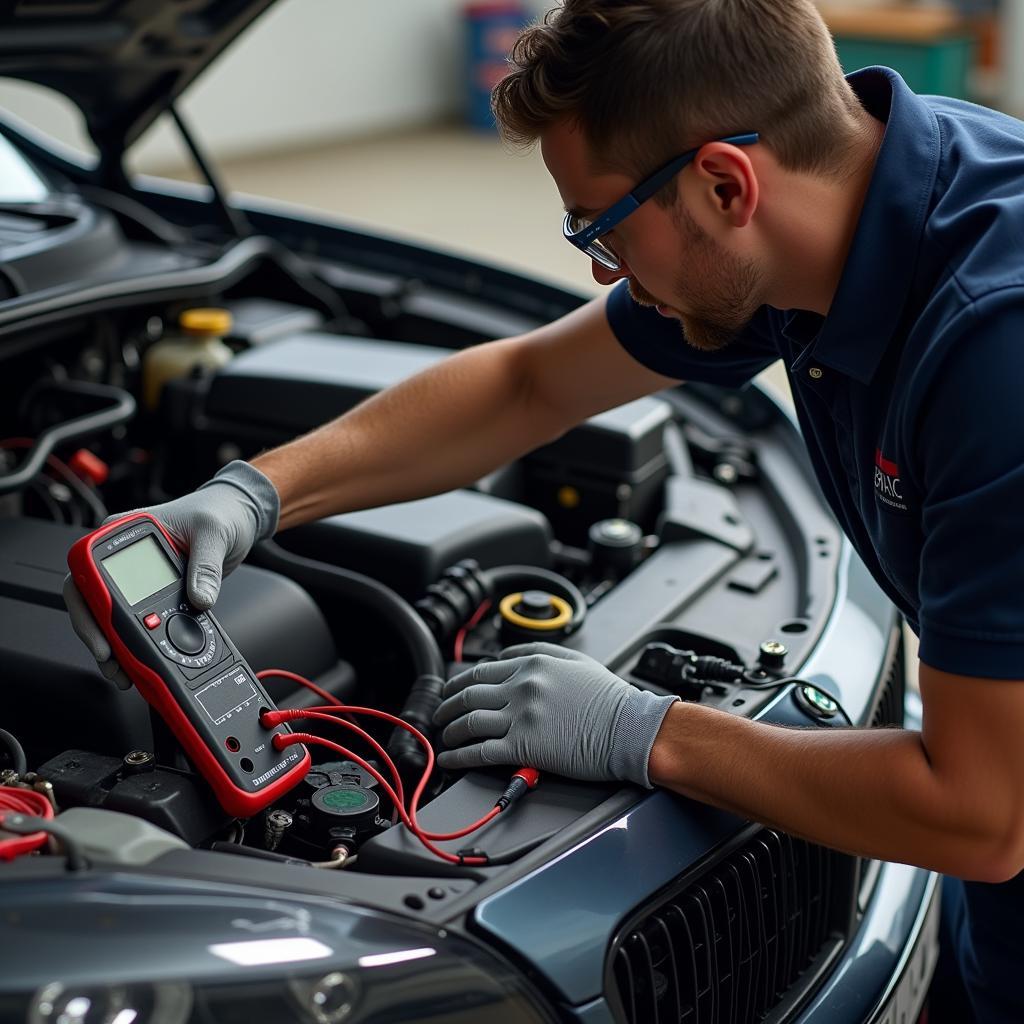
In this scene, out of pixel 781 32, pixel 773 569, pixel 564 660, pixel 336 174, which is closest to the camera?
pixel 781 32

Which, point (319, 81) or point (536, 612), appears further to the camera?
point (319, 81)

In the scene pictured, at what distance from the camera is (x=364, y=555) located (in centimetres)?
166

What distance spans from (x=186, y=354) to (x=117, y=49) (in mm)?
488

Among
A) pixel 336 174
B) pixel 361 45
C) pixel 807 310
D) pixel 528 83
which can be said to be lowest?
pixel 336 174

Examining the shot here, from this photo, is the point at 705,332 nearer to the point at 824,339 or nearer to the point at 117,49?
the point at 824,339

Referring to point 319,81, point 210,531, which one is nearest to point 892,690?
point 210,531

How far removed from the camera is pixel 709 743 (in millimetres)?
1237

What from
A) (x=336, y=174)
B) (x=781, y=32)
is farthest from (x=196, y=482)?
(x=336, y=174)

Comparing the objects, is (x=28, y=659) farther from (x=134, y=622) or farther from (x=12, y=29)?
(x=12, y=29)

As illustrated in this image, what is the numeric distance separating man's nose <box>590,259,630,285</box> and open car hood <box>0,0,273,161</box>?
3.26ft

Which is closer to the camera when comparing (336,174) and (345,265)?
(345,265)

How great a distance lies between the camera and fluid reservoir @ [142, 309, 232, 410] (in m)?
2.07

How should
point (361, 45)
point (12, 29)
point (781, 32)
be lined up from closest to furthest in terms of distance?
point (781, 32)
point (12, 29)
point (361, 45)

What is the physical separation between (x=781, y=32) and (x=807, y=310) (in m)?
0.29
